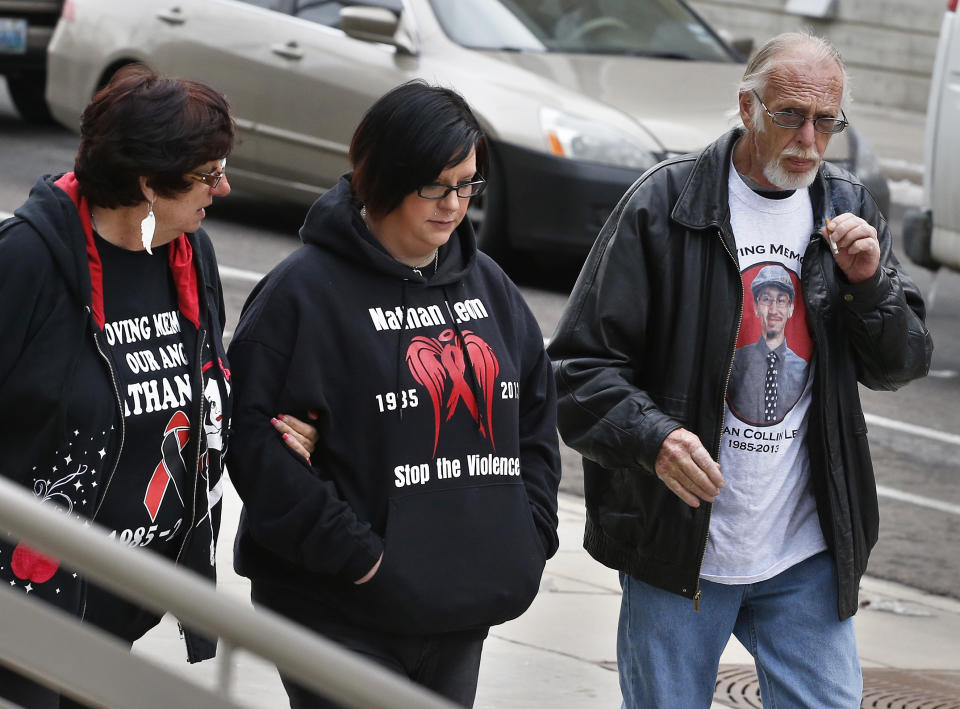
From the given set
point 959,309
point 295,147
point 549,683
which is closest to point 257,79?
point 295,147

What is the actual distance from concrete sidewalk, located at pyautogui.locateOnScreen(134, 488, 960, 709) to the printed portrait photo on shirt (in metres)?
1.50

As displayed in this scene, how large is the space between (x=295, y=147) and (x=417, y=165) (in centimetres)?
731

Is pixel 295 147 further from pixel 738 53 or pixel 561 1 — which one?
pixel 738 53

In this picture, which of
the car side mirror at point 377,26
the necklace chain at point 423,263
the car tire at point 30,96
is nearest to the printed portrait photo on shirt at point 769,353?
the necklace chain at point 423,263

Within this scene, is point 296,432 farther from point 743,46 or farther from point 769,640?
point 743,46

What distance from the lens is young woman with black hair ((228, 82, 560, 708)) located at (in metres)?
2.95

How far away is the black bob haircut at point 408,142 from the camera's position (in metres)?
3.00

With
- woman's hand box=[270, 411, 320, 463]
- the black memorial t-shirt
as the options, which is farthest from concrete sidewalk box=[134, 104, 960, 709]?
woman's hand box=[270, 411, 320, 463]

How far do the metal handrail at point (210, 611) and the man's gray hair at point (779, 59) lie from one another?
1819 mm

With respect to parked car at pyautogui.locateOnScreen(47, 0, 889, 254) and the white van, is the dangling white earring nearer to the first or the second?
parked car at pyautogui.locateOnScreen(47, 0, 889, 254)

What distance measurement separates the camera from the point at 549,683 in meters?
4.87

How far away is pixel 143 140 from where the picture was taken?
294 centimetres

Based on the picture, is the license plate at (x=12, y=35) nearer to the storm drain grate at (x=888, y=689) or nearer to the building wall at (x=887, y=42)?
the building wall at (x=887, y=42)

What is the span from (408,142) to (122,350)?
595 mm
